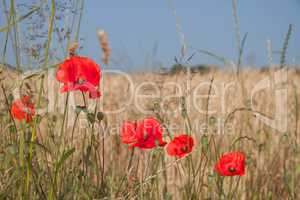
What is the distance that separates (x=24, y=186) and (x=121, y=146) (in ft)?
4.41

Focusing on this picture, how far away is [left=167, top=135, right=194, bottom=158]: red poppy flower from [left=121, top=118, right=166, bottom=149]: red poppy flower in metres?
0.06

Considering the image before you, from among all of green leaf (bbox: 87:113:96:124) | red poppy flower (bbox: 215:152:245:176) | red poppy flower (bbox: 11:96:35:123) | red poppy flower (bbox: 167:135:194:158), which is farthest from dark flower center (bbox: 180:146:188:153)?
red poppy flower (bbox: 11:96:35:123)

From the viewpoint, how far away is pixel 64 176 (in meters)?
1.36

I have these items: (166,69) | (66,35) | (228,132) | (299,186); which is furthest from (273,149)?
(66,35)

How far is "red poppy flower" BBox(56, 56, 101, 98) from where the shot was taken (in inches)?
40.3

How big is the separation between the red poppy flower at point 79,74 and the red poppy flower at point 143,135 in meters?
0.22

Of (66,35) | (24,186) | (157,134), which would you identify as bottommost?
(24,186)

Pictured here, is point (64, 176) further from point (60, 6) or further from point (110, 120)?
point (110, 120)

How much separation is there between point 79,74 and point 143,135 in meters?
0.27

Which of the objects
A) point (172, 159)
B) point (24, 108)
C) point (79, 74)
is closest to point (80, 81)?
point (79, 74)

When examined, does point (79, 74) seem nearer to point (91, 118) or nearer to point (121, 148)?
point (91, 118)

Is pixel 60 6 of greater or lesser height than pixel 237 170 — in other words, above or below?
above

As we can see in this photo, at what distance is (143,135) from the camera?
1213mm

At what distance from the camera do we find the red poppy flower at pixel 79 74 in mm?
1023
